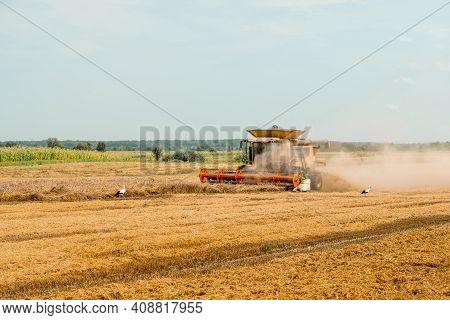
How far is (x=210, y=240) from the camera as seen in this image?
45.6 ft

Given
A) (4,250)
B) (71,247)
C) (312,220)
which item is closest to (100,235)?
(71,247)

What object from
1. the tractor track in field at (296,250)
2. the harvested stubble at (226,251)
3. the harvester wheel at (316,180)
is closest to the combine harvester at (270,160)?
the harvester wheel at (316,180)

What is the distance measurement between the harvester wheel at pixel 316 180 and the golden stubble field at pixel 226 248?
14.3 feet

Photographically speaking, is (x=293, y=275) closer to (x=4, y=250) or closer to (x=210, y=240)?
(x=210, y=240)

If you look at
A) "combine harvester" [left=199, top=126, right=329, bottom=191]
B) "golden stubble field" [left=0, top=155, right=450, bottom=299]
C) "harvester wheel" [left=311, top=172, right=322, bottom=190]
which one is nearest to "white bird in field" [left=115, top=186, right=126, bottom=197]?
"golden stubble field" [left=0, top=155, right=450, bottom=299]

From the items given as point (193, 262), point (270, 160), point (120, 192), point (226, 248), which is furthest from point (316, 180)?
point (193, 262)

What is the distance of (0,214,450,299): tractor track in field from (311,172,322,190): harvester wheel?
12130 mm

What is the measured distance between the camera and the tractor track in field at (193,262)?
9.89m

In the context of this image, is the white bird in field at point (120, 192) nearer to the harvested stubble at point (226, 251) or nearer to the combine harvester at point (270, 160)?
the harvested stubble at point (226, 251)

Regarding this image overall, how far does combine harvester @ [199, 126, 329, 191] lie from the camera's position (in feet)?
86.1

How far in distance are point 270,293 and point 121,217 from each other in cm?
985

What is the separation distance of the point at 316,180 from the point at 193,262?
16.9 meters

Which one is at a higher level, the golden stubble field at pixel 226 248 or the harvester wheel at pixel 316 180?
the harvester wheel at pixel 316 180

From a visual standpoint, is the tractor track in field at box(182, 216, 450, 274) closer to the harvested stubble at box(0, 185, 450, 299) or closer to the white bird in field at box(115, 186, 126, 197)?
the harvested stubble at box(0, 185, 450, 299)
